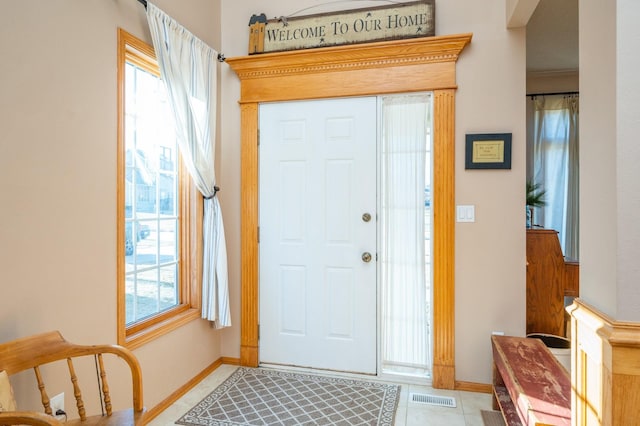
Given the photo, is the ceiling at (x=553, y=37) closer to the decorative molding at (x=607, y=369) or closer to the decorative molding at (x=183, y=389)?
the decorative molding at (x=607, y=369)

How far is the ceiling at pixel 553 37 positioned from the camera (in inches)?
126

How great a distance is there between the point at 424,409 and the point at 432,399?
0.15m

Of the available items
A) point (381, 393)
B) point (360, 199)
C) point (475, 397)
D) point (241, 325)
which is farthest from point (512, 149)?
point (241, 325)

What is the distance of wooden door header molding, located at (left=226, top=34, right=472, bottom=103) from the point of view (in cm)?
272

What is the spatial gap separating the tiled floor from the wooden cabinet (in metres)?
0.88

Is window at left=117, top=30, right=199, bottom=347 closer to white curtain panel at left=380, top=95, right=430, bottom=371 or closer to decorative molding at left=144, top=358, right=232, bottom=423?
decorative molding at left=144, top=358, right=232, bottom=423

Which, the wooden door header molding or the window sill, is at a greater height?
the wooden door header molding

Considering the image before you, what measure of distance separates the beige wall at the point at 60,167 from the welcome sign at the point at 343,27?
0.99m

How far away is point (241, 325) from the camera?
124 inches

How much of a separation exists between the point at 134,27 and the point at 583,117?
2.28 meters

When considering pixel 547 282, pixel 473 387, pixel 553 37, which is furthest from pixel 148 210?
pixel 553 37

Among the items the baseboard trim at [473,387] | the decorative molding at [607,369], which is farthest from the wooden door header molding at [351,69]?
the baseboard trim at [473,387]

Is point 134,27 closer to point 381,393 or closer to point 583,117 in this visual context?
point 583,117

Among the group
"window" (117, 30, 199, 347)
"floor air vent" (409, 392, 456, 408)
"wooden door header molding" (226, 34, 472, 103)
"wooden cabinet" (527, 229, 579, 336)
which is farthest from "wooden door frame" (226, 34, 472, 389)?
"wooden cabinet" (527, 229, 579, 336)
